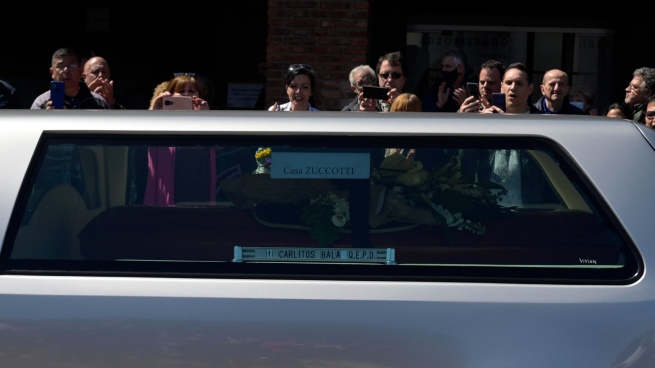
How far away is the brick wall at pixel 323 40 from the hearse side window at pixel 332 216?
6.60 m

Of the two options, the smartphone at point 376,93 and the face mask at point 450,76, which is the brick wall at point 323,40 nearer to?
the face mask at point 450,76

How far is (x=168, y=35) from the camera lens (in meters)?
14.5

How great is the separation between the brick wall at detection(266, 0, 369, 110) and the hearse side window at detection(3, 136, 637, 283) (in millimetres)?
6603

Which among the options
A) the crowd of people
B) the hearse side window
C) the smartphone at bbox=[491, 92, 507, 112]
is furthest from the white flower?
the crowd of people

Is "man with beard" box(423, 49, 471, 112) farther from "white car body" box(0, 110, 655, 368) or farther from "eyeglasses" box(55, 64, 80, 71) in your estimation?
"white car body" box(0, 110, 655, 368)

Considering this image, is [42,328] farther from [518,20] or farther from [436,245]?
[518,20]

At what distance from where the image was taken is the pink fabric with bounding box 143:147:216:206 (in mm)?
2988

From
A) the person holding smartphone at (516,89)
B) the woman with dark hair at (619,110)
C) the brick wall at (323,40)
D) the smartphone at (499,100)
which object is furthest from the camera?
the brick wall at (323,40)

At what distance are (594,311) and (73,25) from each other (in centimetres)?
1270

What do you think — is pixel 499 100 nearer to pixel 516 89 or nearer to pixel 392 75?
pixel 516 89

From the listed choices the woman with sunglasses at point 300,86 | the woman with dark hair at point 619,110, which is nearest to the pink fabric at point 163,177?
the woman with sunglasses at point 300,86

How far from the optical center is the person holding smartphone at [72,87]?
21.3ft

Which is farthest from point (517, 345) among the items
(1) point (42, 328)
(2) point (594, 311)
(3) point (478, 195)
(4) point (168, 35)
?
(4) point (168, 35)

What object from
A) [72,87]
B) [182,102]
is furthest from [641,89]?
[182,102]
